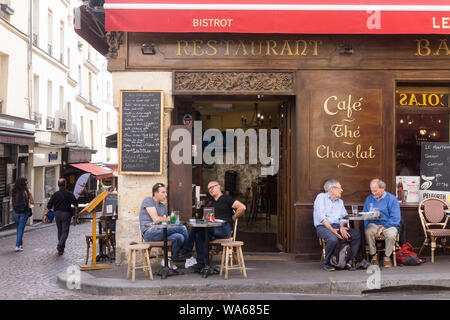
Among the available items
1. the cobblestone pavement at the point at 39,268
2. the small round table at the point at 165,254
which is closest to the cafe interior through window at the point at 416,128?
Answer: the small round table at the point at 165,254

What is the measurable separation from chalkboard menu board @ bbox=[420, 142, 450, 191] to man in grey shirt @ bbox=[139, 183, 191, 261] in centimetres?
452

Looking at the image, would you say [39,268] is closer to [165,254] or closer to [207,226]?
[165,254]

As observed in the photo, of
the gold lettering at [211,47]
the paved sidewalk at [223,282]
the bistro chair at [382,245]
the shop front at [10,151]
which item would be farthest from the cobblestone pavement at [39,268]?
the gold lettering at [211,47]

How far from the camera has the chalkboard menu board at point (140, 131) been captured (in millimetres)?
8047

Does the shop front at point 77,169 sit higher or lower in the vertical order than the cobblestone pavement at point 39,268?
higher

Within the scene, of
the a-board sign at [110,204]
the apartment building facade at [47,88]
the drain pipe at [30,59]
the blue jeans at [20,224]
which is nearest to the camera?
the a-board sign at [110,204]

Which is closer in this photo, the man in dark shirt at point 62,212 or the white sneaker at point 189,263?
the white sneaker at point 189,263

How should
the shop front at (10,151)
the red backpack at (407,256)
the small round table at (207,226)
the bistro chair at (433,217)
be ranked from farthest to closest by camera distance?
the shop front at (10,151), the bistro chair at (433,217), the red backpack at (407,256), the small round table at (207,226)

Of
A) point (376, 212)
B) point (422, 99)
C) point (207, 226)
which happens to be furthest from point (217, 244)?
point (422, 99)

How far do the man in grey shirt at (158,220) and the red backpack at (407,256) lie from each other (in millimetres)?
3385

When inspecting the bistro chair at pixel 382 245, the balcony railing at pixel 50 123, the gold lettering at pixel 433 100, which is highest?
the balcony railing at pixel 50 123

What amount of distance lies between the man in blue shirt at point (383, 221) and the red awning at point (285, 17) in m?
2.62

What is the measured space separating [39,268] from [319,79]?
5.99 metres

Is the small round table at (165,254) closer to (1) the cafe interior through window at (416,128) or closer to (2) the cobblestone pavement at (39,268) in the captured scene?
(2) the cobblestone pavement at (39,268)
